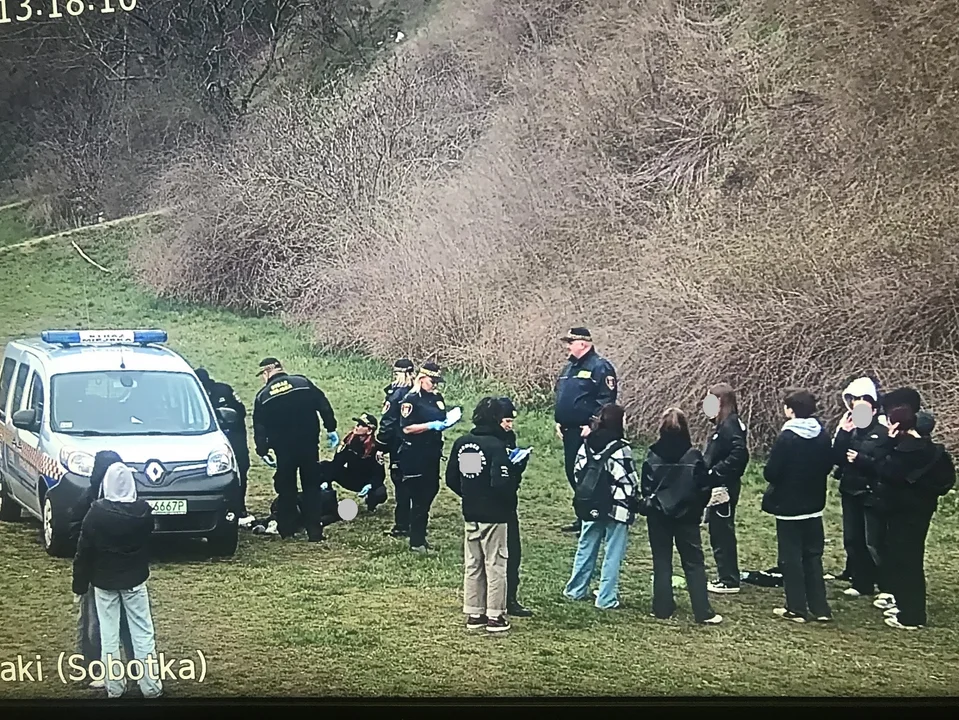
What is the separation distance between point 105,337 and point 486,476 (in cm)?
143

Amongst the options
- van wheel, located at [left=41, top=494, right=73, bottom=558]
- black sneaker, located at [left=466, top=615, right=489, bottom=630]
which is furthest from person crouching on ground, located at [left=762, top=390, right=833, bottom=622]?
van wheel, located at [left=41, top=494, right=73, bottom=558]

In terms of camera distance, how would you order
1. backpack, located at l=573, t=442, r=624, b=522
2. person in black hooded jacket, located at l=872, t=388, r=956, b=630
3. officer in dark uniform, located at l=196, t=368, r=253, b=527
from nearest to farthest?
person in black hooded jacket, located at l=872, t=388, r=956, b=630 → backpack, located at l=573, t=442, r=624, b=522 → officer in dark uniform, located at l=196, t=368, r=253, b=527

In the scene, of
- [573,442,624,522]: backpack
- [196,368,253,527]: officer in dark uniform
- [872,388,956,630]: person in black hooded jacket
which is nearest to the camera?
[872,388,956,630]: person in black hooded jacket

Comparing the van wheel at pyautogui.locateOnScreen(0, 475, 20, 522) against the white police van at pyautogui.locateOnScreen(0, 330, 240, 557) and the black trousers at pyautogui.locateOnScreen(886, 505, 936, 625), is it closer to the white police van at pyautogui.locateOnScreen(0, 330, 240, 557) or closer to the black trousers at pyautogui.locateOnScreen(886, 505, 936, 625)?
the white police van at pyautogui.locateOnScreen(0, 330, 240, 557)

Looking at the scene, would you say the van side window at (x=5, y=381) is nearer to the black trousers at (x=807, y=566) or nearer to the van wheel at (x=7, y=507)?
the van wheel at (x=7, y=507)

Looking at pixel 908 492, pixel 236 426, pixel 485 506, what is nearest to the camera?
pixel 908 492

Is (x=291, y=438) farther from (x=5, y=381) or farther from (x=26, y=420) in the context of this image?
(x=5, y=381)

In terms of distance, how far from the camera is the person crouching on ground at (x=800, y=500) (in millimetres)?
3799

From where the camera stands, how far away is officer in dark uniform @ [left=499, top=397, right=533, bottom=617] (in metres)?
3.90

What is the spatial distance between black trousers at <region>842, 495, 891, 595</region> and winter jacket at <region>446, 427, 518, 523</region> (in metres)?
1.14

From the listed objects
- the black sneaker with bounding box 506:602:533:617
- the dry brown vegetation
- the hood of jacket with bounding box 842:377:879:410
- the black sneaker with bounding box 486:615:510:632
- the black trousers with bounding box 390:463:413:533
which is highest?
the dry brown vegetation

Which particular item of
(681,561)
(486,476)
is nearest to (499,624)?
(486,476)

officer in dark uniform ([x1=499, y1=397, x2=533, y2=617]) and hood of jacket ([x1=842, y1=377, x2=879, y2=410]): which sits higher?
hood of jacket ([x1=842, y1=377, x2=879, y2=410])

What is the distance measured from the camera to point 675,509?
3842mm
